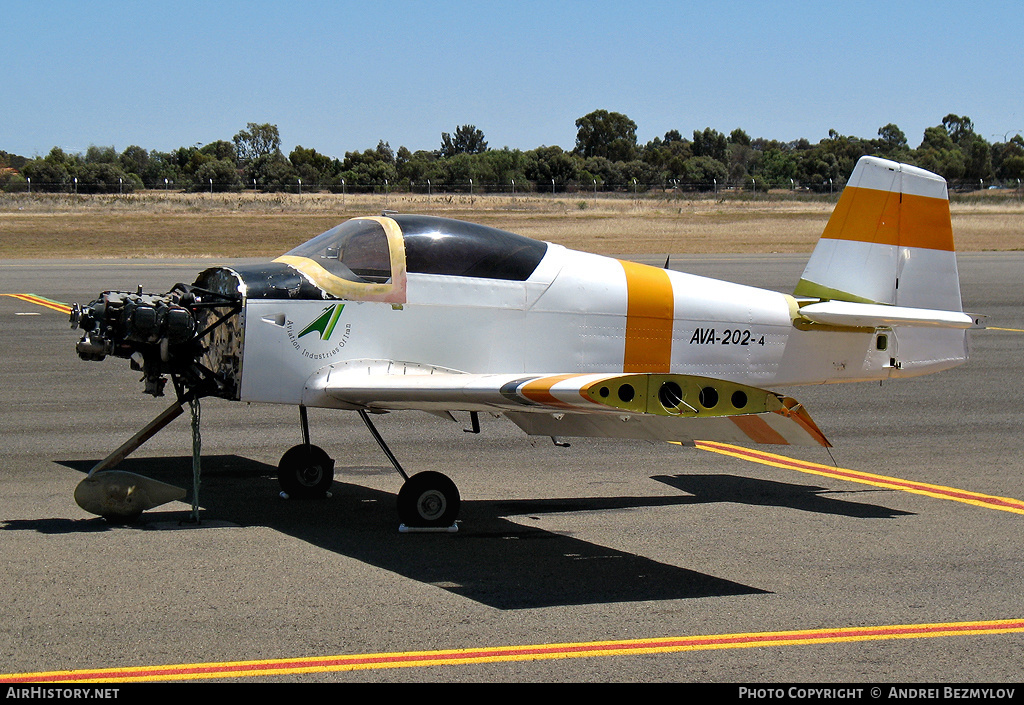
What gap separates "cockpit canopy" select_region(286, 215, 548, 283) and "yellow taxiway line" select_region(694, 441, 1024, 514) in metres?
2.83

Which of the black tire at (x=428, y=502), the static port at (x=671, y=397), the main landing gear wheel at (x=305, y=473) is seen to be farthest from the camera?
the main landing gear wheel at (x=305, y=473)

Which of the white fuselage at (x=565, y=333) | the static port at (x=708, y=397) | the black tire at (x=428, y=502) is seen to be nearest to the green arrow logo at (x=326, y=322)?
the white fuselage at (x=565, y=333)

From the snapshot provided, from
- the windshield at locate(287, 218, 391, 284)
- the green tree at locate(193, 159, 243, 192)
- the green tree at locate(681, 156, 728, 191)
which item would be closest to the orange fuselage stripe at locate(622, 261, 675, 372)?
the windshield at locate(287, 218, 391, 284)

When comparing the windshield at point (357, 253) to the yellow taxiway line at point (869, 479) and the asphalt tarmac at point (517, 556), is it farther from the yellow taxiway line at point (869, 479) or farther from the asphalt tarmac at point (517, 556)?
the yellow taxiway line at point (869, 479)

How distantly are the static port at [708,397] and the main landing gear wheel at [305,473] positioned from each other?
376 centimetres

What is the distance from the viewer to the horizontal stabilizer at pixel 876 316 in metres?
8.57

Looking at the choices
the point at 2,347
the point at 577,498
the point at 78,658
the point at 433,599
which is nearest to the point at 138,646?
the point at 78,658

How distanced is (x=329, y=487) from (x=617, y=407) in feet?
11.7

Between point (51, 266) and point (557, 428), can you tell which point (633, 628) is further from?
point (51, 266)

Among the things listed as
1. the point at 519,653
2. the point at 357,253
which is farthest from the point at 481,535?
the point at 357,253

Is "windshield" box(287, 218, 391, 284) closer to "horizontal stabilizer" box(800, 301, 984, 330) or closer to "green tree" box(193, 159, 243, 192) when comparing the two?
"horizontal stabilizer" box(800, 301, 984, 330)

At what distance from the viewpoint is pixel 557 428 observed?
8062 millimetres

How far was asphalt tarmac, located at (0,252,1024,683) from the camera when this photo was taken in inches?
212

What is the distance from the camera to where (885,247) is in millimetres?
Result: 9422
